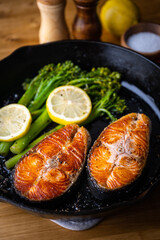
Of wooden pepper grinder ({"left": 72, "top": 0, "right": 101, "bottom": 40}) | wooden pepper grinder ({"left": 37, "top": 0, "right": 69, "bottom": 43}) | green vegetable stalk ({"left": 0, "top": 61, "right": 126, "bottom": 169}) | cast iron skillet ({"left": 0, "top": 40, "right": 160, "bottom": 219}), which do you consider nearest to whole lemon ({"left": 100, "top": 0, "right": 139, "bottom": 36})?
wooden pepper grinder ({"left": 72, "top": 0, "right": 101, "bottom": 40})

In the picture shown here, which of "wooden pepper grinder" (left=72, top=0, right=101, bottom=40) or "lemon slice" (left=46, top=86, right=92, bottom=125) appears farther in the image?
→ "wooden pepper grinder" (left=72, top=0, right=101, bottom=40)

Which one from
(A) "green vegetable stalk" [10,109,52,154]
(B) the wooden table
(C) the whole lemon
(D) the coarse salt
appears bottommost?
(B) the wooden table

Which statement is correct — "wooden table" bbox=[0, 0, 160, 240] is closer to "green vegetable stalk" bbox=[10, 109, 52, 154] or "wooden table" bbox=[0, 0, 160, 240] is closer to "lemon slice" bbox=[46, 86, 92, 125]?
"green vegetable stalk" bbox=[10, 109, 52, 154]

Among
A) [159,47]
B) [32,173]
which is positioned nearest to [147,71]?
[159,47]

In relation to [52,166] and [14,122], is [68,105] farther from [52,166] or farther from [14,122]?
[52,166]

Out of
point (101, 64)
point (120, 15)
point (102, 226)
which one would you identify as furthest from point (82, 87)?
point (102, 226)

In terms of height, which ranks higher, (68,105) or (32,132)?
(68,105)
